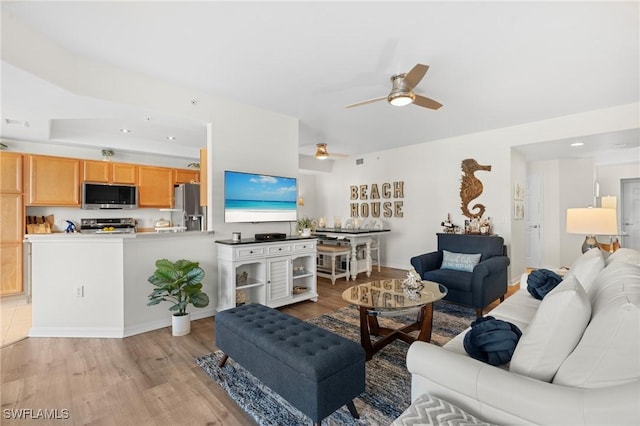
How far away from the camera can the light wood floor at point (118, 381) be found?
1.83 meters

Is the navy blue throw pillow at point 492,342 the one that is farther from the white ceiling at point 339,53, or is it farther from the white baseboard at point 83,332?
the white baseboard at point 83,332

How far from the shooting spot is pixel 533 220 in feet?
21.3

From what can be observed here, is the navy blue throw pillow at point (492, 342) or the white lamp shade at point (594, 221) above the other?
the white lamp shade at point (594, 221)

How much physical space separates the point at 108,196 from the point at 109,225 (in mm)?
577

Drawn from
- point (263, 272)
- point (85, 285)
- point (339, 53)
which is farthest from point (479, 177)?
point (85, 285)

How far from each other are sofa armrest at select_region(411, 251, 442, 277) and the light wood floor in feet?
8.94

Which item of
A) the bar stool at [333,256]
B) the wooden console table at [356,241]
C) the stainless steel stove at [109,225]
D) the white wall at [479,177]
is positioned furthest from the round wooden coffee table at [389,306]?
the stainless steel stove at [109,225]

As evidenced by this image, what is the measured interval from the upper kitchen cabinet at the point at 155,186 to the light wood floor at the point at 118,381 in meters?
3.09

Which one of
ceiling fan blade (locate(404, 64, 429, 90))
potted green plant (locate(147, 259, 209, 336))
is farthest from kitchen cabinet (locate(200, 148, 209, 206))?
ceiling fan blade (locate(404, 64, 429, 90))

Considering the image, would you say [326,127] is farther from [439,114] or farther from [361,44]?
[361,44]

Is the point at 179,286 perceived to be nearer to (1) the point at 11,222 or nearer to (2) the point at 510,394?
(2) the point at 510,394

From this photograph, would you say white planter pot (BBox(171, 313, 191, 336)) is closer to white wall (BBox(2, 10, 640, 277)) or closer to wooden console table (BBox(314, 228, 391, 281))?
white wall (BBox(2, 10, 640, 277))

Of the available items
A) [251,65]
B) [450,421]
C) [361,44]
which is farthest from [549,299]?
[251,65]

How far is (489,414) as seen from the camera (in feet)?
3.79
